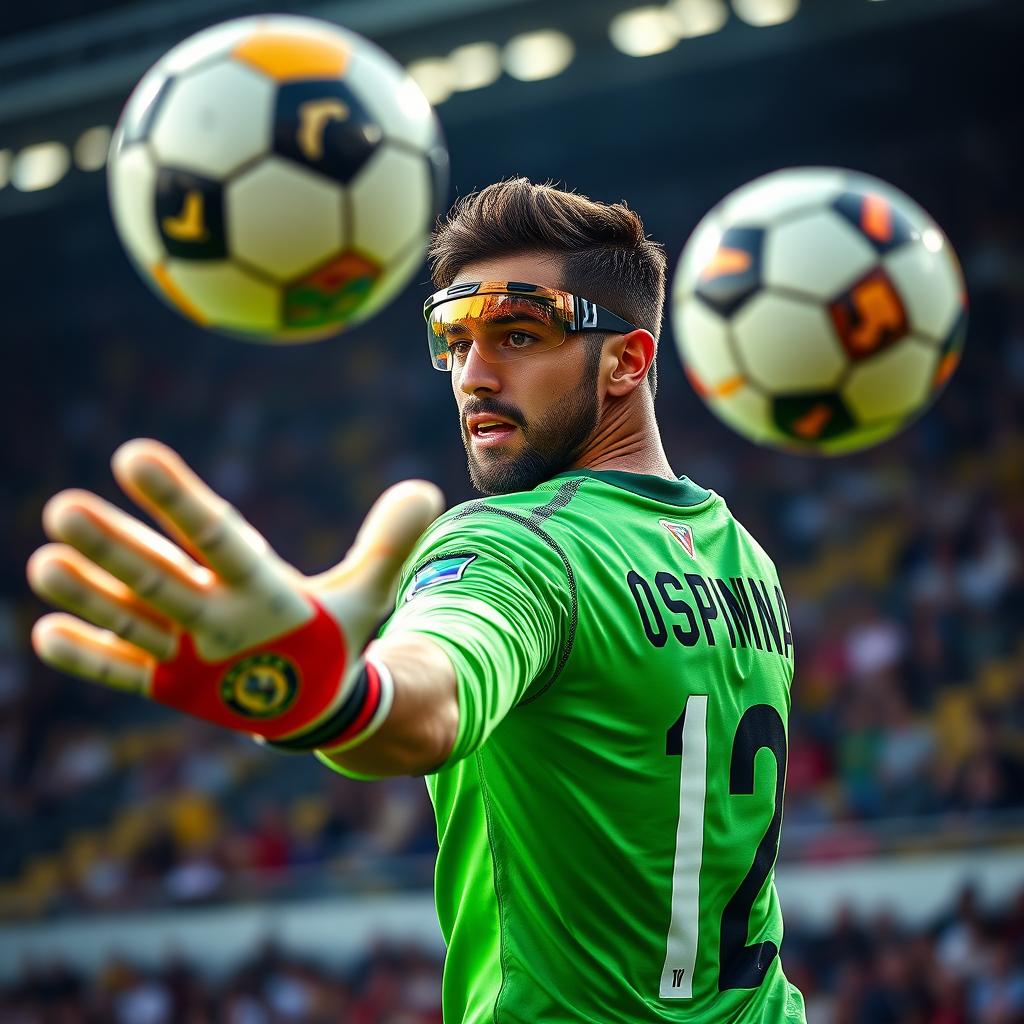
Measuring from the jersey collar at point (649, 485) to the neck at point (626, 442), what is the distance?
0.22 feet

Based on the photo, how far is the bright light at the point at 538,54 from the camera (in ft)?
37.0

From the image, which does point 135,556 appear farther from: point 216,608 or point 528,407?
point 528,407

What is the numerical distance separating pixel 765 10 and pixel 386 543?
10277mm

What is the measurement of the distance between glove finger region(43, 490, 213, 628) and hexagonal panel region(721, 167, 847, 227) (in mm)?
4183

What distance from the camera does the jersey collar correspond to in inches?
108

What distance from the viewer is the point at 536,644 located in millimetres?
2189

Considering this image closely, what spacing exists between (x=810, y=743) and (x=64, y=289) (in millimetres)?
10732

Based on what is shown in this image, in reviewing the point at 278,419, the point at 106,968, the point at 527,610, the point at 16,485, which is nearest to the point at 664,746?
the point at 527,610

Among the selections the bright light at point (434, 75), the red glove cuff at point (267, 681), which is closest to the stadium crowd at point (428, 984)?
the bright light at point (434, 75)

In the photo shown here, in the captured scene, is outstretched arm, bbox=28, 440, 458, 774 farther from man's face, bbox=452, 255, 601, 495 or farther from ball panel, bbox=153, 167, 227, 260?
ball panel, bbox=153, 167, 227, 260

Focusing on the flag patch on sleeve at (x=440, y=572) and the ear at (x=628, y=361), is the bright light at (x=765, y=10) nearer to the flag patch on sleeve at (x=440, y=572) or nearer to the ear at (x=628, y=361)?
the ear at (x=628, y=361)

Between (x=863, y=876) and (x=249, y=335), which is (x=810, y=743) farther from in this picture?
(x=249, y=335)

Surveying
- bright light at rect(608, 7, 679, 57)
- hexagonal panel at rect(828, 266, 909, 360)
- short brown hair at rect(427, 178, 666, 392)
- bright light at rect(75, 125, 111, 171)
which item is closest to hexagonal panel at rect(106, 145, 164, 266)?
short brown hair at rect(427, 178, 666, 392)

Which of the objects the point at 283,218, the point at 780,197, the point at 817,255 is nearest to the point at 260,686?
the point at 283,218
